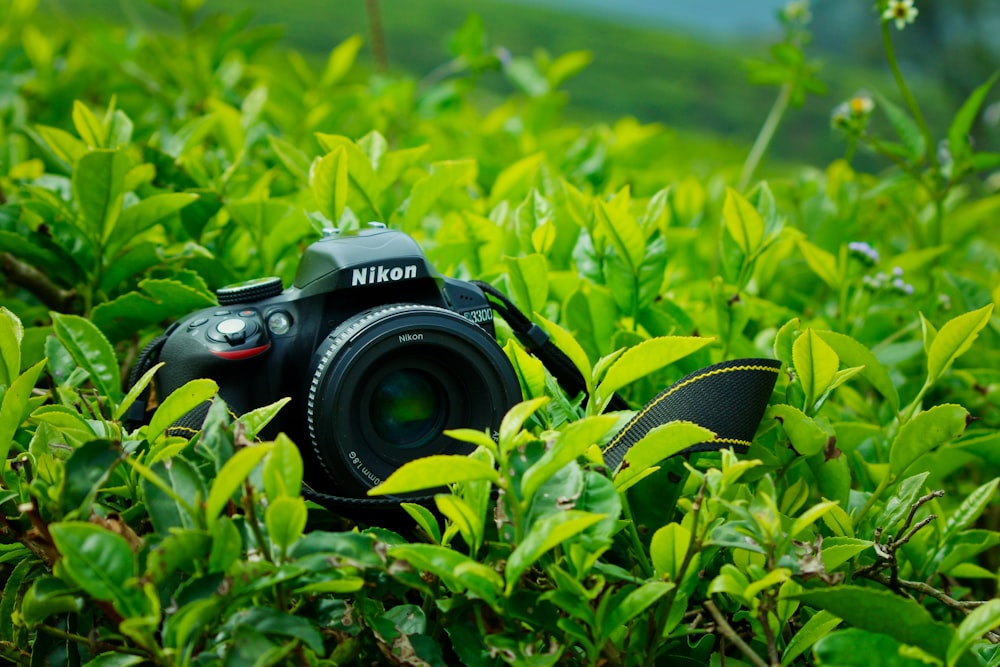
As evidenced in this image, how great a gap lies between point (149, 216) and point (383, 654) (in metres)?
0.81

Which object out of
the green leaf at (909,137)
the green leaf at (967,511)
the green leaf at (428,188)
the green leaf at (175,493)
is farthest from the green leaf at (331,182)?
the green leaf at (909,137)

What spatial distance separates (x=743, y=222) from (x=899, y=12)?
762mm

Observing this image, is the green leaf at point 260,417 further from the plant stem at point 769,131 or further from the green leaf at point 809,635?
the plant stem at point 769,131

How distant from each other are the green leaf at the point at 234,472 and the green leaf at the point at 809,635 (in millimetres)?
564

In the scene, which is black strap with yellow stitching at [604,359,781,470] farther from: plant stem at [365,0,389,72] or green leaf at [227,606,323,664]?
plant stem at [365,0,389,72]

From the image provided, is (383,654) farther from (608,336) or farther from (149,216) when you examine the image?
(149,216)

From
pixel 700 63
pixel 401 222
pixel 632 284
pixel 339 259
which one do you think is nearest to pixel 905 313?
pixel 632 284

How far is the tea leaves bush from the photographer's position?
2.71ft

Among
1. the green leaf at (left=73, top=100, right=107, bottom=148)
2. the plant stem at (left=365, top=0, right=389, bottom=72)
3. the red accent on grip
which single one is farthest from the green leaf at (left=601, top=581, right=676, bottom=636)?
the plant stem at (left=365, top=0, right=389, bottom=72)

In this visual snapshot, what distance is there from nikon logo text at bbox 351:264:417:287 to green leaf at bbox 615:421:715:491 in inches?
16.7

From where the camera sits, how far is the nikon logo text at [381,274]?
122 cm

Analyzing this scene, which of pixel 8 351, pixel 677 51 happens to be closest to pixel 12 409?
pixel 8 351

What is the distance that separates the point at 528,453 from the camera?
89cm

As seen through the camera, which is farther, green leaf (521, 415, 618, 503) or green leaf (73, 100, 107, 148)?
green leaf (73, 100, 107, 148)
